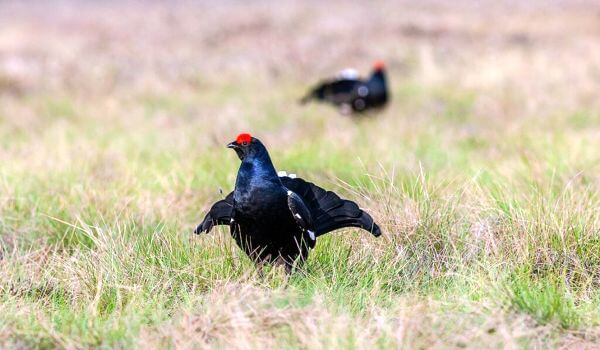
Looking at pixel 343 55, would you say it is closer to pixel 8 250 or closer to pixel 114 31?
pixel 114 31

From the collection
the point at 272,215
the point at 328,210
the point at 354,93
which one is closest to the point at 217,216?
the point at 272,215

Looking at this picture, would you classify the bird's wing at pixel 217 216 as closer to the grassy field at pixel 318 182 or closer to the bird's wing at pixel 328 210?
the grassy field at pixel 318 182

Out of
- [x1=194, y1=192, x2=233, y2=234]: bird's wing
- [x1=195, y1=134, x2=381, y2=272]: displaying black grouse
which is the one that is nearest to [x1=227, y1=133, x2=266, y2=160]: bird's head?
[x1=195, y1=134, x2=381, y2=272]: displaying black grouse

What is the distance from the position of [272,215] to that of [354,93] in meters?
6.76

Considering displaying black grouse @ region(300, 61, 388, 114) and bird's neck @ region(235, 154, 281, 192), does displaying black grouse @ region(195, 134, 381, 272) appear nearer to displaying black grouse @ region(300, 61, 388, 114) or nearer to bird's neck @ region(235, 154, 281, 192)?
bird's neck @ region(235, 154, 281, 192)

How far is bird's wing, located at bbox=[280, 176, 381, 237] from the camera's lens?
4320 mm

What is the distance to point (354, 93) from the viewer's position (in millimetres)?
10852

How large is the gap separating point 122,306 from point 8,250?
141 cm

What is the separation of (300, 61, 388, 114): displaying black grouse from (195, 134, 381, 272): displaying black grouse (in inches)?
245

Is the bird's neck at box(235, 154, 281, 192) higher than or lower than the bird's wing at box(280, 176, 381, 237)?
higher

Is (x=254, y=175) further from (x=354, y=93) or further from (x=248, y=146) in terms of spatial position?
(x=354, y=93)

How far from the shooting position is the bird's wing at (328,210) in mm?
4320

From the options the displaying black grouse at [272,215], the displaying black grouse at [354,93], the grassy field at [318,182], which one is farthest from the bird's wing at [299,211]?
the displaying black grouse at [354,93]

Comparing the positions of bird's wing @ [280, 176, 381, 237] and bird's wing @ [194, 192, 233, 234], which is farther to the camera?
bird's wing @ [194, 192, 233, 234]
